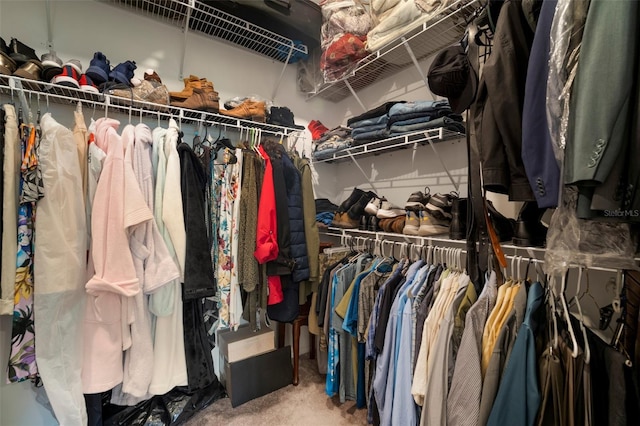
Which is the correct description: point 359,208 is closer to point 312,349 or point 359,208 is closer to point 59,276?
point 312,349

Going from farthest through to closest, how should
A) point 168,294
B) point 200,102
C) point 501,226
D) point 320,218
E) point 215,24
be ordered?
point 320,218, point 215,24, point 200,102, point 168,294, point 501,226

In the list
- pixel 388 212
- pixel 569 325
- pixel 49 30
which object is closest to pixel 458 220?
pixel 388 212

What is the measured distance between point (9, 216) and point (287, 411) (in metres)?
1.58

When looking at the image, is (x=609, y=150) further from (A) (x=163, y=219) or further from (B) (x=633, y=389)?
(A) (x=163, y=219)

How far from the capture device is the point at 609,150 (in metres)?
0.51

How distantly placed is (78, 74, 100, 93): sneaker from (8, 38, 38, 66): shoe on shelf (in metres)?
0.19

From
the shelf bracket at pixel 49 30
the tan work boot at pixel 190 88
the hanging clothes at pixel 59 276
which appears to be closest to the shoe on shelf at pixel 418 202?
the tan work boot at pixel 190 88

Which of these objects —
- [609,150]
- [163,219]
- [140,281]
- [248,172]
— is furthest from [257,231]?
[609,150]

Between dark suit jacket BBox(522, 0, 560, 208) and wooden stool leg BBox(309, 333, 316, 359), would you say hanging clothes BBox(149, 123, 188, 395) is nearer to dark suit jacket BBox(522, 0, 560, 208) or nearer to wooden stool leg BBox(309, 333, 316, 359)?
wooden stool leg BBox(309, 333, 316, 359)

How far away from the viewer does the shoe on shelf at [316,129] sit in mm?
2125

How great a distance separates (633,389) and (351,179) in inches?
71.7

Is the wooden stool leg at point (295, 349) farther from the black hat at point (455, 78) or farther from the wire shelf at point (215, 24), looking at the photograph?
the wire shelf at point (215, 24)

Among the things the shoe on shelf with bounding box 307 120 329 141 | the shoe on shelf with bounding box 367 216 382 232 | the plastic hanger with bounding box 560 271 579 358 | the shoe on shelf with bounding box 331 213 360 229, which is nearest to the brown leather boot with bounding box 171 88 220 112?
the shoe on shelf with bounding box 307 120 329 141

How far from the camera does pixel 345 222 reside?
1.76 m
